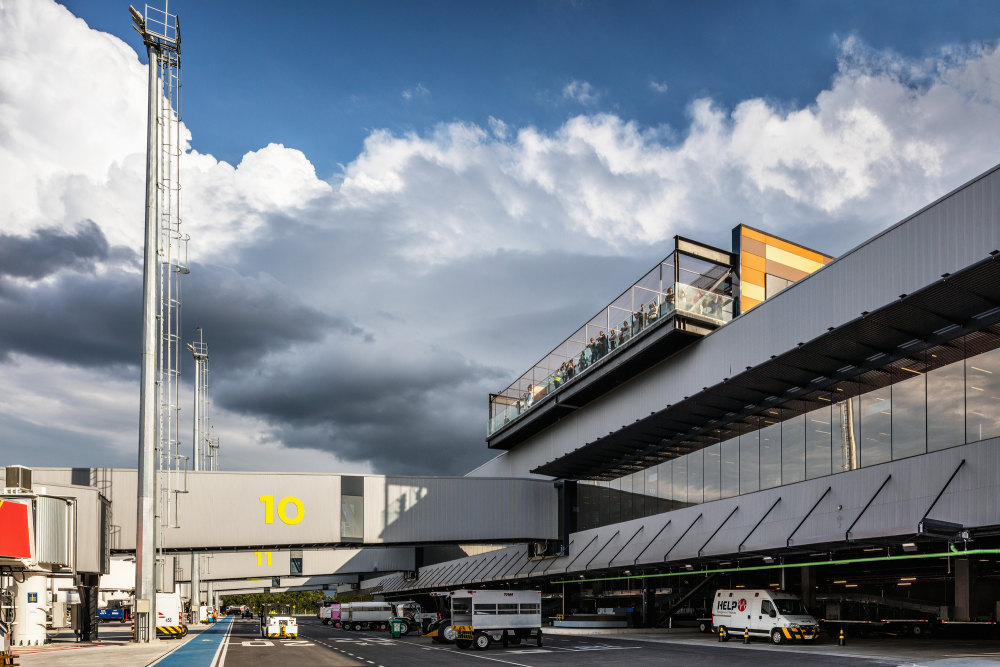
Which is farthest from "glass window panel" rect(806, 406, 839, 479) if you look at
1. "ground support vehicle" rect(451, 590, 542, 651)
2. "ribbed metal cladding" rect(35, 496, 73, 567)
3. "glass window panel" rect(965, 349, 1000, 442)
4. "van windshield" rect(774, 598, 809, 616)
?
"ribbed metal cladding" rect(35, 496, 73, 567)

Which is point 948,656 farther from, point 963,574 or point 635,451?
point 635,451

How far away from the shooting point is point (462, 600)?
129ft

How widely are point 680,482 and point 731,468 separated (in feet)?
18.7

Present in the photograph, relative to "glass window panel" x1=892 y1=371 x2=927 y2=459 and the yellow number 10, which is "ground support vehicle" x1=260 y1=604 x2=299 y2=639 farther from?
"glass window panel" x1=892 y1=371 x2=927 y2=459

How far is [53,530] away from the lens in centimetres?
4128

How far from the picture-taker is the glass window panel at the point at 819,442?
126 ft

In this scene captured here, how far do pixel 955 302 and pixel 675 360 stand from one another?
55.0ft

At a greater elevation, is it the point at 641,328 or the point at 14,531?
the point at 641,328

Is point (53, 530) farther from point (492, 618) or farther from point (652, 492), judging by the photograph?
point (652, 492)

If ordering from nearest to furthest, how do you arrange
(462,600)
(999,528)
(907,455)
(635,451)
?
(999,528) → (907,455) → (462,600) → (635,451)

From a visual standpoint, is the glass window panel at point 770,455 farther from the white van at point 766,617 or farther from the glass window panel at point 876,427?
the glass window panel at point 876,427

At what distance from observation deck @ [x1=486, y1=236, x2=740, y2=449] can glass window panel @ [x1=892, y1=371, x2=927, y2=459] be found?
9884 millimetres

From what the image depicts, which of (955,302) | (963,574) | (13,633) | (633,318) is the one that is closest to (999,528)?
(955,302)

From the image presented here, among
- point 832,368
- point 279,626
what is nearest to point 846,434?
point 832,368
